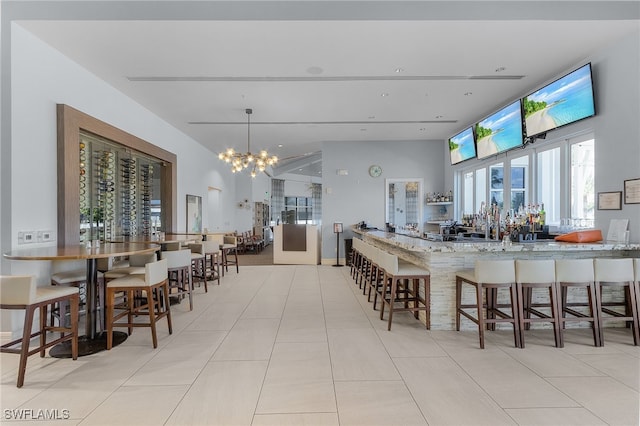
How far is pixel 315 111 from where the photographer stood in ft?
19.4

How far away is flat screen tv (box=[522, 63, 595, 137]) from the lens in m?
3.88

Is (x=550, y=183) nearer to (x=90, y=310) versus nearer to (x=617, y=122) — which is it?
(x=617, y=122)

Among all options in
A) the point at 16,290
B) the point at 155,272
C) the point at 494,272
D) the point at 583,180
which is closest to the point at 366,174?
the point at 583,180

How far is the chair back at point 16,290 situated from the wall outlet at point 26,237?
1.04 metres

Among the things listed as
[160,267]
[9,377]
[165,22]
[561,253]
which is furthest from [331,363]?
[165,22]

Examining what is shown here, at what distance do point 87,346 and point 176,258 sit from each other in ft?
4.60

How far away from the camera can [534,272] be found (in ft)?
10.5

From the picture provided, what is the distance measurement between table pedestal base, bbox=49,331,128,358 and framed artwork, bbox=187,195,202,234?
444 cm

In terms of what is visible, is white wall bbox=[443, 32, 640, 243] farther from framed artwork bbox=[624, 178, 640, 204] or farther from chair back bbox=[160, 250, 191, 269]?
chair back bbox=[160, 250, 191, 269]

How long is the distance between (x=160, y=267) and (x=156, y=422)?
65.0 inches

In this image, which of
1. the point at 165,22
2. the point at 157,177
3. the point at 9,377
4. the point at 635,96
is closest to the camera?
the point at 9,377

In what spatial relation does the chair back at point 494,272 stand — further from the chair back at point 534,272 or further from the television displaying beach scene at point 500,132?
the television displaying beach scene at point 500,132

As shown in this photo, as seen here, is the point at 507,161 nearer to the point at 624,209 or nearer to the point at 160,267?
the point at 624,209

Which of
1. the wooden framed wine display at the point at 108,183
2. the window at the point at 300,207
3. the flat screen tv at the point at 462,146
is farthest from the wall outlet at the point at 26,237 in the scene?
the window at the point at 300,207
